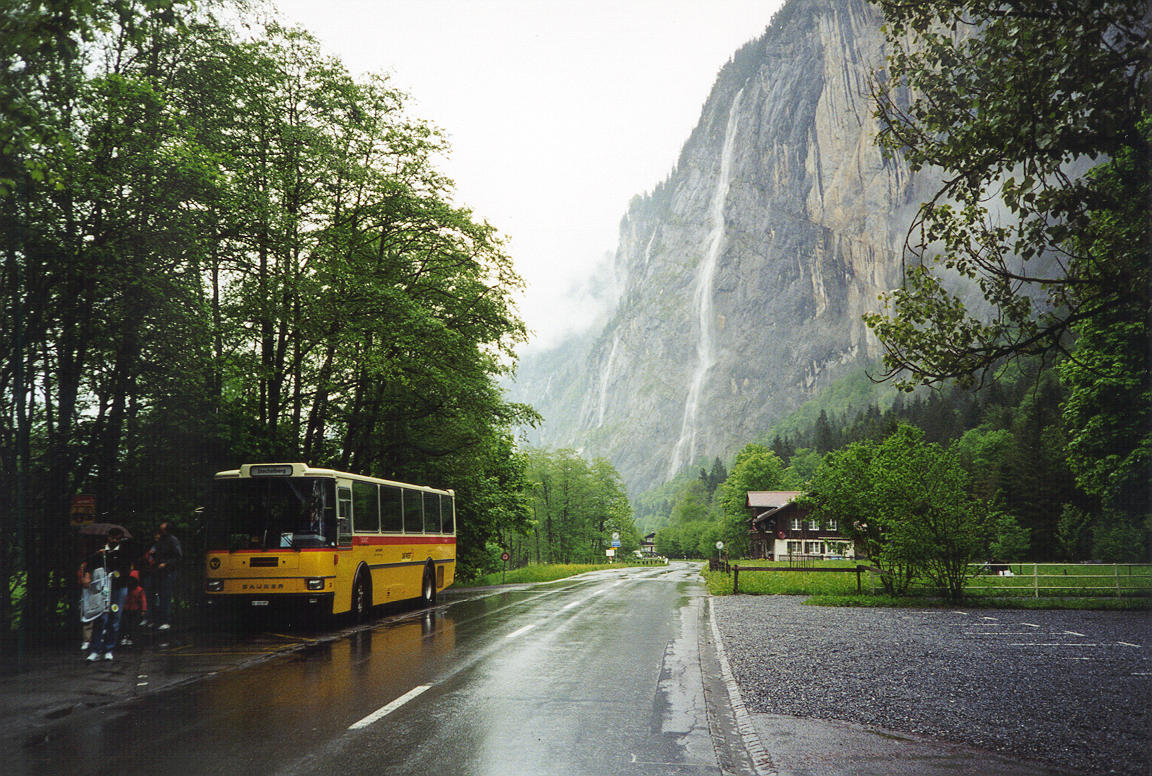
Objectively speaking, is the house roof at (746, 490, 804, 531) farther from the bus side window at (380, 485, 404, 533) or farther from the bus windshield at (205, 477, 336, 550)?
the bus windshield at (205, 477, 336, 550)

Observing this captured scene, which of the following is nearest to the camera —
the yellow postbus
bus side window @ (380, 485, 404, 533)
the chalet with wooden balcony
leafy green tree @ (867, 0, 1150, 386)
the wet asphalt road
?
the wet asphalt road

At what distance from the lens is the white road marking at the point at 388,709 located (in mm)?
7277

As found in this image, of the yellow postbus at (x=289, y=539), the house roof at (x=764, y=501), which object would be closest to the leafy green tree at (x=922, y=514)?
the yellow postbus at (x=289, y=539)

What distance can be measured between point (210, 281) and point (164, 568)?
1050 centimetres

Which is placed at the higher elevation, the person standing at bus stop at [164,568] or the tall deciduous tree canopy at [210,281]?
the tall deciduous tree canopy at [210,281]

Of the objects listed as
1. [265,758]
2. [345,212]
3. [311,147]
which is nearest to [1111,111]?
[265,758]

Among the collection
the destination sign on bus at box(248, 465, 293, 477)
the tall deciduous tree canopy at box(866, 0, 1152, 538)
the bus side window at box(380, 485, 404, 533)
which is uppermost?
the tall deciduous tree canopy at box(866, 0, 1152, 538)

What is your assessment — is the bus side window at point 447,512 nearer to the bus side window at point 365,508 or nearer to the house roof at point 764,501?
the bus side window at point 365,508

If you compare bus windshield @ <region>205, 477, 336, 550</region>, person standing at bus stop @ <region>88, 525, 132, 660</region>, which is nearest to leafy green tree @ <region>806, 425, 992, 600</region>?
bus windshield @ <region>205, 477, 336, 550</region>

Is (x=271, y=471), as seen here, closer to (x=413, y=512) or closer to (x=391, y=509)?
(x=391, y=509)

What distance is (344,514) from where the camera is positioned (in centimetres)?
1581

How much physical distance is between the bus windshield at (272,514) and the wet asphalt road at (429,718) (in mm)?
2500

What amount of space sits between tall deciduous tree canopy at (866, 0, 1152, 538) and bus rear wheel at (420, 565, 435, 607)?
628 inches

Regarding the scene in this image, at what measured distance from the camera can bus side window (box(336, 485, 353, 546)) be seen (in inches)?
610
